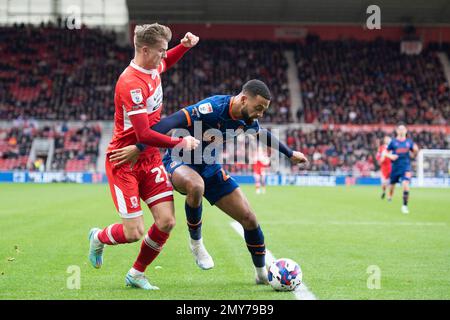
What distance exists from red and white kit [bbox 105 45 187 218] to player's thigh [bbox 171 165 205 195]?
134 mm

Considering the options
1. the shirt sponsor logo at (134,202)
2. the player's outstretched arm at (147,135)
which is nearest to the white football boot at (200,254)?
the shirt sponsor logo at (134,202)

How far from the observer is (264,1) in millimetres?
44469

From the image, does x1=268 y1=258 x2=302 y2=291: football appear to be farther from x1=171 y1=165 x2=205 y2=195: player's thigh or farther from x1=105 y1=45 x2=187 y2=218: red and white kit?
x1=105 y1=45 x2=187 y2=218: red and white kit

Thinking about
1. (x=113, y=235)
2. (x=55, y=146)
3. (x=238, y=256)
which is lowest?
(x=55, y=146)

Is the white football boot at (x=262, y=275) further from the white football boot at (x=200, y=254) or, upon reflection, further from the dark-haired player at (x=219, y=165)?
the white football boot at (x=200, y=254)

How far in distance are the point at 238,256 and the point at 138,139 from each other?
353cm

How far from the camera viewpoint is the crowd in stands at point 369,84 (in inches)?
1716

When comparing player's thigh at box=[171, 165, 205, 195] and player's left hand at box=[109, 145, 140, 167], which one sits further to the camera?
player's thigh at box=[171, 165, 205, 195]

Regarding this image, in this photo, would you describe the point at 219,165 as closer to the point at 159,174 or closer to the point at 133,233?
the point at 159,174

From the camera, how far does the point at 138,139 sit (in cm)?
643

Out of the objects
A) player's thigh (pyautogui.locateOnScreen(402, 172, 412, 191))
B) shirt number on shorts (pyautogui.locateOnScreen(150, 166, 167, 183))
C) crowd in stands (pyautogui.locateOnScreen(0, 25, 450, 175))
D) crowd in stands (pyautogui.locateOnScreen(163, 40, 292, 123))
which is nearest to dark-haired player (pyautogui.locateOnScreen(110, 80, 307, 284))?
shirt number on shorts (pyautogui.locateOnScreen(150, 166, 167, 183))

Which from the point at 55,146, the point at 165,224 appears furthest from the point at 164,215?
the point at 55,146

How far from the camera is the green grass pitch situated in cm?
666

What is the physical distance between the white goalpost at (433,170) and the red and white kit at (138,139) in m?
32.0
